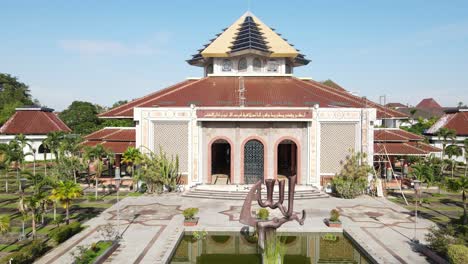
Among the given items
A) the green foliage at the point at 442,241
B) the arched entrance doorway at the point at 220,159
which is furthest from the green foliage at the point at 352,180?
the green foliage at the point at 442,241

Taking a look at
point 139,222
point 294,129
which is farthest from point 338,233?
point 294,129

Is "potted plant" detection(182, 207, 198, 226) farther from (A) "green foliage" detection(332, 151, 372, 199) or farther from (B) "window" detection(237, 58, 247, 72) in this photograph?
(B) "window" detection(237, 58, 247, 72)

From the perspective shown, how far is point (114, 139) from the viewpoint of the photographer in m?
36.3

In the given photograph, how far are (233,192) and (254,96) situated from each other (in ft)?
30.0

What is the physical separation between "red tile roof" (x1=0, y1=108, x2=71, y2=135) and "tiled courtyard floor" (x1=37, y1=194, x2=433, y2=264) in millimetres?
30745

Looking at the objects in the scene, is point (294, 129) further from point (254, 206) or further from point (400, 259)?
point (400, 259)

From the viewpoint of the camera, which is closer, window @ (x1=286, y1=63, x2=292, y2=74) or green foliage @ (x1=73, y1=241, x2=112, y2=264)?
green foliage @ (x1=73, y1=241, x2=112, y2=264)

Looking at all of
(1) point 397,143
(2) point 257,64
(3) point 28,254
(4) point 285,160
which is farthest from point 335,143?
(3) point 28,254

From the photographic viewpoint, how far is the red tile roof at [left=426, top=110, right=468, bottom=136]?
2088 inches

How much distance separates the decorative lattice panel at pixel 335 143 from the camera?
104 feet

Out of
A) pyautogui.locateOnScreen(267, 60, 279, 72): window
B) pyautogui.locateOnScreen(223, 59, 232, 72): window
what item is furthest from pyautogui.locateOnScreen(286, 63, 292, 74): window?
pyautogui.locateOnScreen(223, 59, 232, 72): window

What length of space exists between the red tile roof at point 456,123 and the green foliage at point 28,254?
5097 centimetres

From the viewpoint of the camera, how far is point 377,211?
25250mm

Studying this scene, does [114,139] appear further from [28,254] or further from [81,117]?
[81,117]
